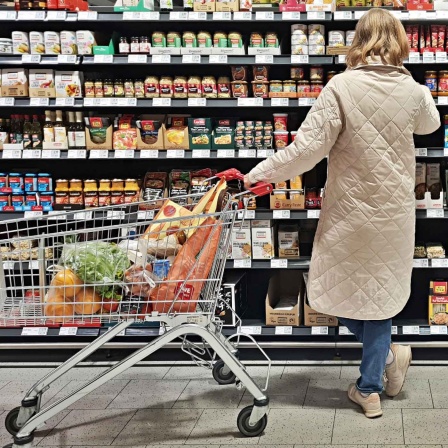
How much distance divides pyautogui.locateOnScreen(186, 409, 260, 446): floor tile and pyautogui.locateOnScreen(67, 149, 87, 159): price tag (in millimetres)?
1739

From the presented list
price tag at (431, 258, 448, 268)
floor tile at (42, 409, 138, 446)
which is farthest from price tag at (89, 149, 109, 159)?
price tag at (431, 258, 448, 268)

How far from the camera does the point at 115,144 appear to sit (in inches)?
173

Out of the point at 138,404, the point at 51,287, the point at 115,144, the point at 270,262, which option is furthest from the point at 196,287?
the point at 115,144

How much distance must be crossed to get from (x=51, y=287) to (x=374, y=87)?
1.67m

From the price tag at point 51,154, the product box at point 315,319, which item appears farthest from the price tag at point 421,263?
the price tag at point 51,154

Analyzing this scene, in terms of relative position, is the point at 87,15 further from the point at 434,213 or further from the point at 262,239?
the point at 434,213

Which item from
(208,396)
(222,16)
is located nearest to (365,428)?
(208,396)

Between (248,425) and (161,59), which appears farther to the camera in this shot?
(161,59)

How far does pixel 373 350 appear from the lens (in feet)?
11.1

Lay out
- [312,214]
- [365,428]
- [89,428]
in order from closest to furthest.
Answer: [365,428], [89,428], [312,214]

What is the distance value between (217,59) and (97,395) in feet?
6.73

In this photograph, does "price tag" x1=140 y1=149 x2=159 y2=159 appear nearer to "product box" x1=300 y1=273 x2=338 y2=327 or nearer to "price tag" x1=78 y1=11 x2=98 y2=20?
"price tag" x1=78 y1=11 x2=98 y2=20

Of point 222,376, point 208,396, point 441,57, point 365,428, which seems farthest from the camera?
point 441,57

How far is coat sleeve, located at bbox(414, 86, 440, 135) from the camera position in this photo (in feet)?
11.0
